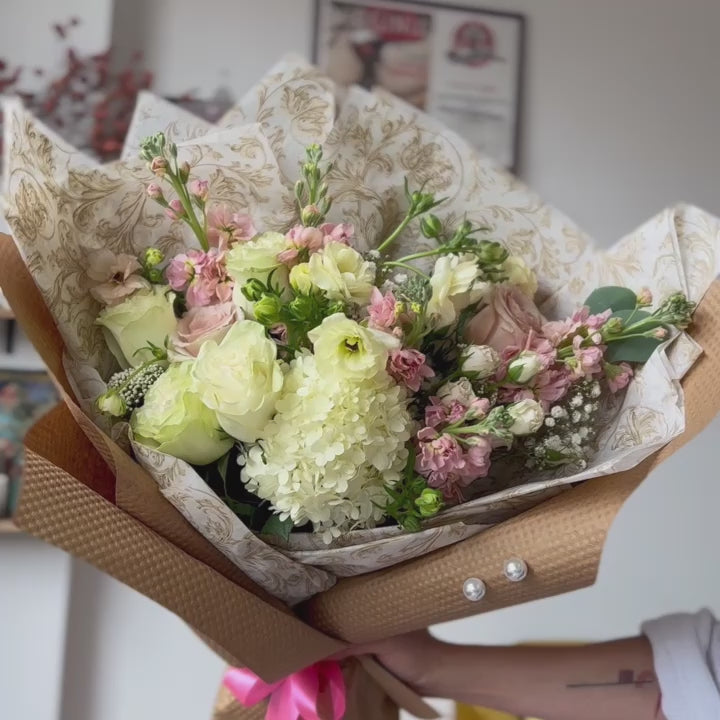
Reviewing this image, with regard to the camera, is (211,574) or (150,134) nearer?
(211,574)

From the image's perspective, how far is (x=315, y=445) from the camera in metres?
0.56

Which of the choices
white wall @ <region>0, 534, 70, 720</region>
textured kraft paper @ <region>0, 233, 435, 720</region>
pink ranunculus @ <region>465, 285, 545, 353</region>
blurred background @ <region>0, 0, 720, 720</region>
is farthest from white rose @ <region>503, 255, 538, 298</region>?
white wall @ <region>0, 534, 70, 720</region>

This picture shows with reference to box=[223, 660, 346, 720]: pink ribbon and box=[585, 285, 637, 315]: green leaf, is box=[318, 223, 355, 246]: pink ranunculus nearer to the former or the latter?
box=[585, 285, 637, 315]: green leaf

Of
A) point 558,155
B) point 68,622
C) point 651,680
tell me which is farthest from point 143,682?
point 558,155

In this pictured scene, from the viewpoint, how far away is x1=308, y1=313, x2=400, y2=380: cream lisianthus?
1.82ft

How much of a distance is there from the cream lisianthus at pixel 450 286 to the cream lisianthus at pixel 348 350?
74 mm

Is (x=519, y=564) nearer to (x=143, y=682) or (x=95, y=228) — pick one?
(x=95, y=228)

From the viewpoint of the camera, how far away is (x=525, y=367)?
2.04ft

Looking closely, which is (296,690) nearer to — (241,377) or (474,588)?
(474,588)

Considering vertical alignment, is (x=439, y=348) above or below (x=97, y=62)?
below

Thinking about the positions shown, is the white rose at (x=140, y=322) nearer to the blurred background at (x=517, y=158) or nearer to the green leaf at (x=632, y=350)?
the green leaf at (x=632, y=350)

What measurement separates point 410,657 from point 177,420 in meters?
0.42

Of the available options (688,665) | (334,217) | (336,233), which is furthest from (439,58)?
(688,665)

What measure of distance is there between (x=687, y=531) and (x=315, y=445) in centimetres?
168
